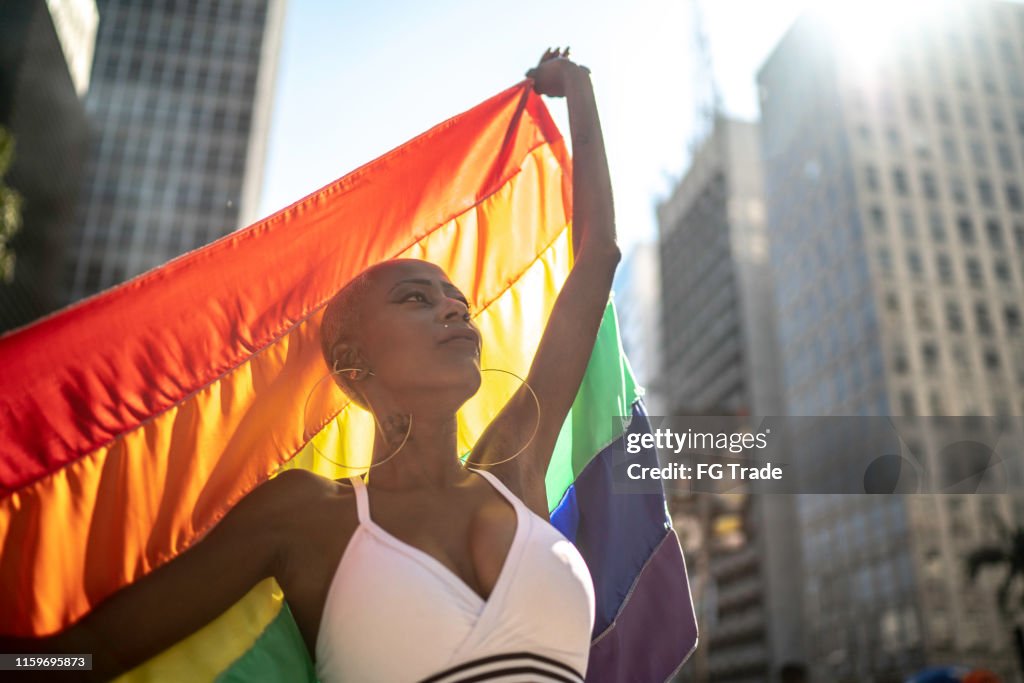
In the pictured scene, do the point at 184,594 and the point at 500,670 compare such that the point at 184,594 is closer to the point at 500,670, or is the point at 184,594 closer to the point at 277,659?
the point at 277,659

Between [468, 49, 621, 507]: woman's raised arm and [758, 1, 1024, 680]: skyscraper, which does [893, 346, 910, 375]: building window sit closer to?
[758, 1, 1024, 680]: skyscraper

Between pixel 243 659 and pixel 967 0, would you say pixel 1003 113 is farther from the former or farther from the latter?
pixel 243 659

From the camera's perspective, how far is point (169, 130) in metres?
82.9

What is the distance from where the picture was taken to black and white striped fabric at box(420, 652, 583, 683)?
227 centimetres

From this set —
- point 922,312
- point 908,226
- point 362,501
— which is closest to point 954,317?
point 922,312

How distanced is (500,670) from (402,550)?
15.2 inches

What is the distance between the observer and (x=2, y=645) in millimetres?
2430

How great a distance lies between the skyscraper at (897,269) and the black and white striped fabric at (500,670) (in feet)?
213

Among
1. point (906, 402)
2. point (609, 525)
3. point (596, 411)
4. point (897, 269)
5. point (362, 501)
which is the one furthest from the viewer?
point (897, 269)

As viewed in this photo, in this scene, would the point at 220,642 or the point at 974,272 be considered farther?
the point at 974,272

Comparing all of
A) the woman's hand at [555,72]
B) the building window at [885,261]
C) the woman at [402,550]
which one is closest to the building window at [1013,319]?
the building window at [885,261]

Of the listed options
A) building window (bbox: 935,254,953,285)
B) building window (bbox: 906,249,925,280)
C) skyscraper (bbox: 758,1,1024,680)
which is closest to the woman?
skyscraper (bbox: 758,1,1024,680)

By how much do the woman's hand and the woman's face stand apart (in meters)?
1.37

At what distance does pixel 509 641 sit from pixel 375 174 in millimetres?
2049
